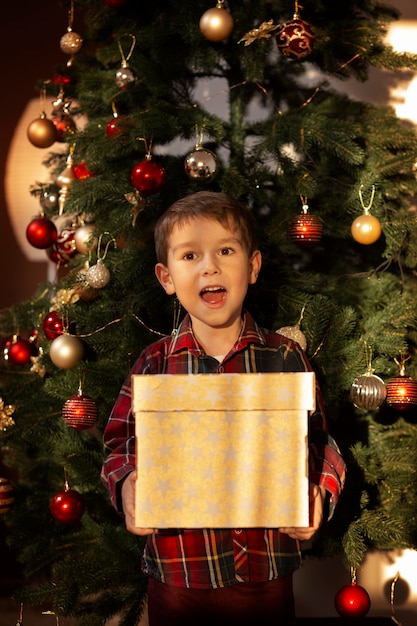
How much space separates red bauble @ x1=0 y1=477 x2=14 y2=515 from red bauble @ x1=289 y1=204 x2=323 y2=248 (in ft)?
3.07

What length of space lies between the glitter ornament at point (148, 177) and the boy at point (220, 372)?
0.30 meters

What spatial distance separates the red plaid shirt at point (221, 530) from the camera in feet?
4.34

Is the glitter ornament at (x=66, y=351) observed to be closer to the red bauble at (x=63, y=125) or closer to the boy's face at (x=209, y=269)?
the boy's face at (x=209, y=269)

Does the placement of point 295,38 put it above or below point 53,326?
above

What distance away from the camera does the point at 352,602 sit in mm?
1748

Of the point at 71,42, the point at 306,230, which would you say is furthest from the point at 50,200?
the point at 306,230

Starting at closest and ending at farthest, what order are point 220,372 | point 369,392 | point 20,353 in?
1. point 220,372
2. point 369,392
3. point 20,353

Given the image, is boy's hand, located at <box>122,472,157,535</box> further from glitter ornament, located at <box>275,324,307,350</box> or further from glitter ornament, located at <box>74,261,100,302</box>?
glitter ornament, located at <box>74,261,100,302</box>

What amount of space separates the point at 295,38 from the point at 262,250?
48 centimetres

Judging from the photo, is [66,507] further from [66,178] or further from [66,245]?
[66,178]

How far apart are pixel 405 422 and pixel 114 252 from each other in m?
0.81

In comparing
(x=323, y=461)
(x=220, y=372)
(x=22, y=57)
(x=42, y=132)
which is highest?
(x=22, y=57)

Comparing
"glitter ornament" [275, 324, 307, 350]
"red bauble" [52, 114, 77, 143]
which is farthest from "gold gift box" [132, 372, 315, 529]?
"red bauble" [52, 114, 77, 143]

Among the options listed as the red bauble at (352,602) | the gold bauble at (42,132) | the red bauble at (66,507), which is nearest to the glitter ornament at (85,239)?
the gold bauble at (42,132)
